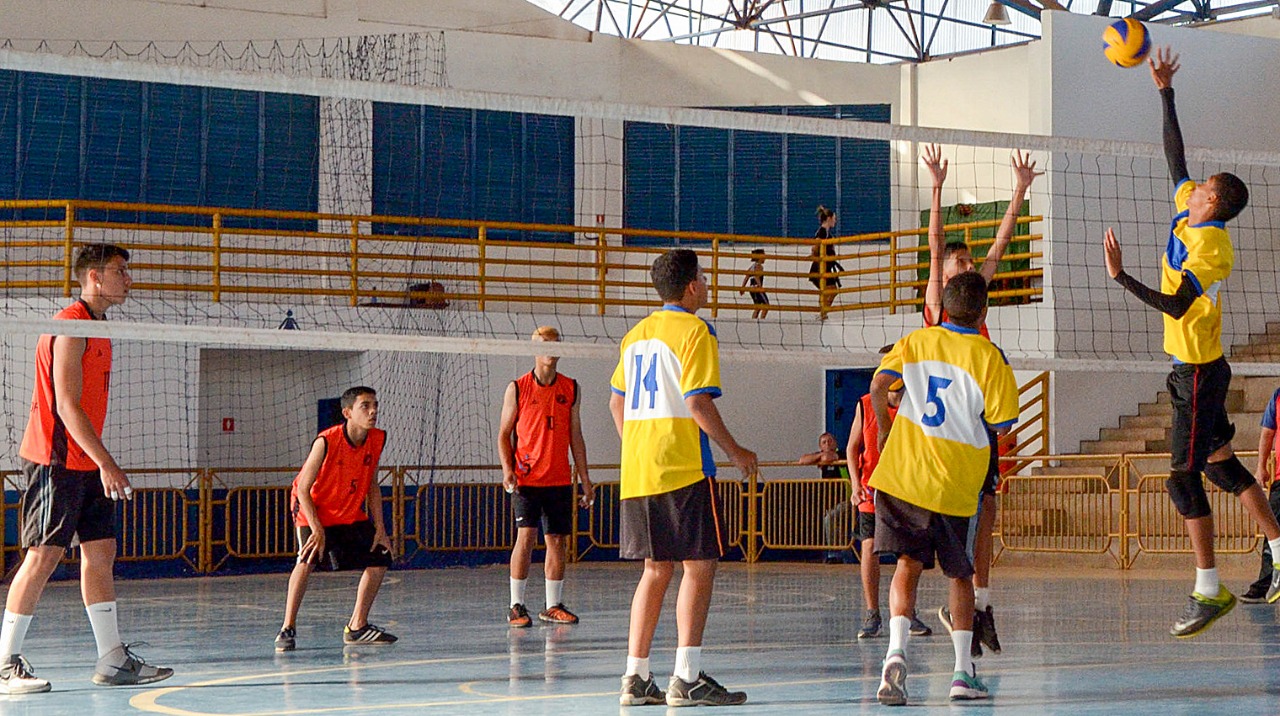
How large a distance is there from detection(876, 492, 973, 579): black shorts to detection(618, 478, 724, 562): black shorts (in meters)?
0.69

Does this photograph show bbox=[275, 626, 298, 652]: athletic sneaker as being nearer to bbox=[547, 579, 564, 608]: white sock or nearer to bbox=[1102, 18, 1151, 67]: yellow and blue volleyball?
bbox=[547, 579, 564, 608]: white sock

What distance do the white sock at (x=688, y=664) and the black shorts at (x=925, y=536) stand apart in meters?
0.87

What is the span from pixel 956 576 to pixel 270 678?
325 cm

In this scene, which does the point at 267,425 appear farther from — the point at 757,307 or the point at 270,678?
the point at 270,678

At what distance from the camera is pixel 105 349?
23.3 feet

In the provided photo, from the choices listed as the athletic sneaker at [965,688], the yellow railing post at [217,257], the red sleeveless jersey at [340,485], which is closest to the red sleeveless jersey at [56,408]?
the red sleeveless jersey at [340,485]

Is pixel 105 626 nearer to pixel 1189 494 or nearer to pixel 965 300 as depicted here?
pixel 965 300

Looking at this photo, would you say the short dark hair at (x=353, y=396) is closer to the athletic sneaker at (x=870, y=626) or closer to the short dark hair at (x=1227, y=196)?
the athletic sneaker at (x=870, y=626)

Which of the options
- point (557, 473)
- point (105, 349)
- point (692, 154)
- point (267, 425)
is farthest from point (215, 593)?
point (692, 154)

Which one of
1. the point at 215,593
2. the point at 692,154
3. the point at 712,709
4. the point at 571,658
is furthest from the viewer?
the point at 692,154

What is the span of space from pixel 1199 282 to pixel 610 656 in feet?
11.4

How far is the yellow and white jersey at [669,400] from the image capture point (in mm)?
Result: 6219

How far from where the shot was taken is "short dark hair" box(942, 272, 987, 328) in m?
6.38

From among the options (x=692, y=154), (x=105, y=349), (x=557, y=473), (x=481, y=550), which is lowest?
(x=481, y=550)
